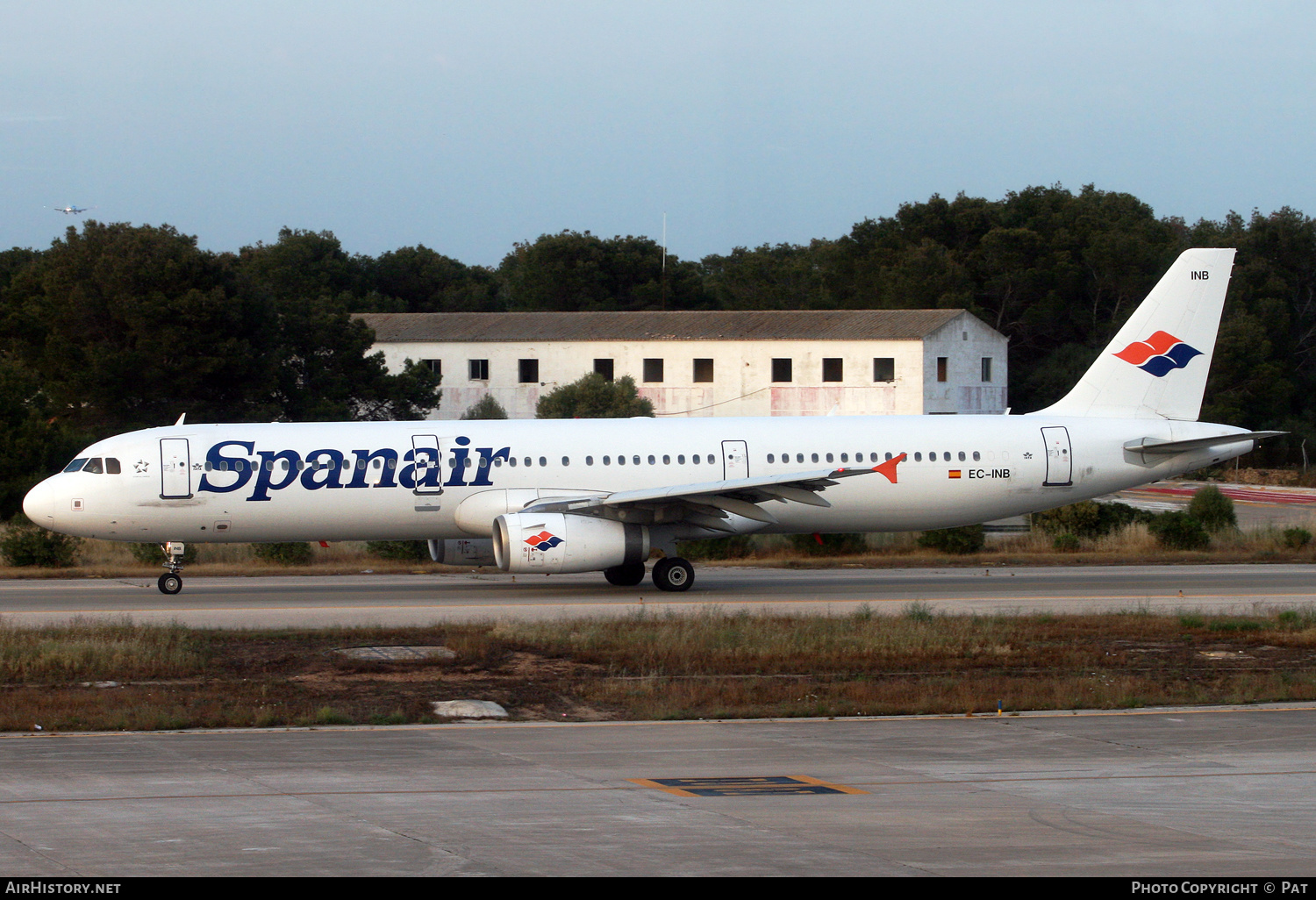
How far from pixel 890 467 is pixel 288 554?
1549 centimetres

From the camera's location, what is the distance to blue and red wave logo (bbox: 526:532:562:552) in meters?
25.4

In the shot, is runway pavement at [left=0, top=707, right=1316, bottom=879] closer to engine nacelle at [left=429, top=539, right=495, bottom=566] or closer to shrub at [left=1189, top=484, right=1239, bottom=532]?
engine nacelle at [left=429, top=539, right=495, bottom=566]

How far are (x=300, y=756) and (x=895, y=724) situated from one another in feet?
18.8

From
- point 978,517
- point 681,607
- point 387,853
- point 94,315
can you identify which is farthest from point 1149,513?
point 94,315

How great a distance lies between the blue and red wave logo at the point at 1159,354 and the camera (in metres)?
30.6

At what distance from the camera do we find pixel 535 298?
93688mm

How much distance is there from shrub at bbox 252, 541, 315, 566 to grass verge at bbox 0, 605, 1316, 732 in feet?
45.6

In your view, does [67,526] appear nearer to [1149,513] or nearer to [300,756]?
[300,756]

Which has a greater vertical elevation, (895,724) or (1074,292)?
(1074,292)

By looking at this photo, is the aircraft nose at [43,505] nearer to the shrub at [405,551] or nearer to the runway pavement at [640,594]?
the runway pavement at [640,594]

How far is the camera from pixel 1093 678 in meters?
16.9

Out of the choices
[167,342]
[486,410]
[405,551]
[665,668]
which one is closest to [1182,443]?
[665,668]

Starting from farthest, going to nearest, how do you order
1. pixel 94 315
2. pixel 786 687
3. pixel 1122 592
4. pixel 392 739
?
pixel 94 315, pixel 1122 592, pixel 786 687, pixel 392 739

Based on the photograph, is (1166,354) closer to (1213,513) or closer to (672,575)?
(1213,513)
